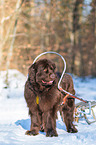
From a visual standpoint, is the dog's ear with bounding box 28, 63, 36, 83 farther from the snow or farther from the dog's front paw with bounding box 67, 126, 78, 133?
the dog's front paw with bounding box 67, 126, 78, 133

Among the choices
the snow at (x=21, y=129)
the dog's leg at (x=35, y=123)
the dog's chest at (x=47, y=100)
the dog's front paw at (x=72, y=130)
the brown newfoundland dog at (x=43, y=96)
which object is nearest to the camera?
the snow at (x=21, y=129)

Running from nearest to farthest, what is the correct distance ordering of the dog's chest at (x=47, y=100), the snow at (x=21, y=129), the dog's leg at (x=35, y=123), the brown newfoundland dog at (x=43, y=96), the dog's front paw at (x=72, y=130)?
the snow at (x=21, y=129) → the brown newfoundland dog at (x=43, y=96) → the dog's chest at (x=47, y=100) → the dog's leg at (x=35, y=123) → the dog's front paw at (x=72, y=130)

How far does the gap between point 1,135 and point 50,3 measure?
13.4 metres

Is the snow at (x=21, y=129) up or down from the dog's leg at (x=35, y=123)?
down

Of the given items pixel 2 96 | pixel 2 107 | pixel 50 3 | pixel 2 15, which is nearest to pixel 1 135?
pixel 2 107

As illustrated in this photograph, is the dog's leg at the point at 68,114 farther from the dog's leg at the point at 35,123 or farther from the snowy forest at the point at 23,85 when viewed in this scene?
the dog's leg at the point at 35,123

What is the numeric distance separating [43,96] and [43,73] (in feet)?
1.43

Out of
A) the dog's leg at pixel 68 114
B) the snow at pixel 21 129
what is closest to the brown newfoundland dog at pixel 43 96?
the snow at pixel 21 129

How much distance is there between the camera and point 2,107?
8055 millimetres

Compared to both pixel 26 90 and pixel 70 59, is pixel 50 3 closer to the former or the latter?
pixel 70 59

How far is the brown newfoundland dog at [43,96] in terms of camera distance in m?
4.02

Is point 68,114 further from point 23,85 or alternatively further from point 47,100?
point 23,85

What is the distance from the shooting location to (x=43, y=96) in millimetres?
4145

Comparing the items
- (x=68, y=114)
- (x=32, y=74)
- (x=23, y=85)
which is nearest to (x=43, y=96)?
(x=32, y=74)
